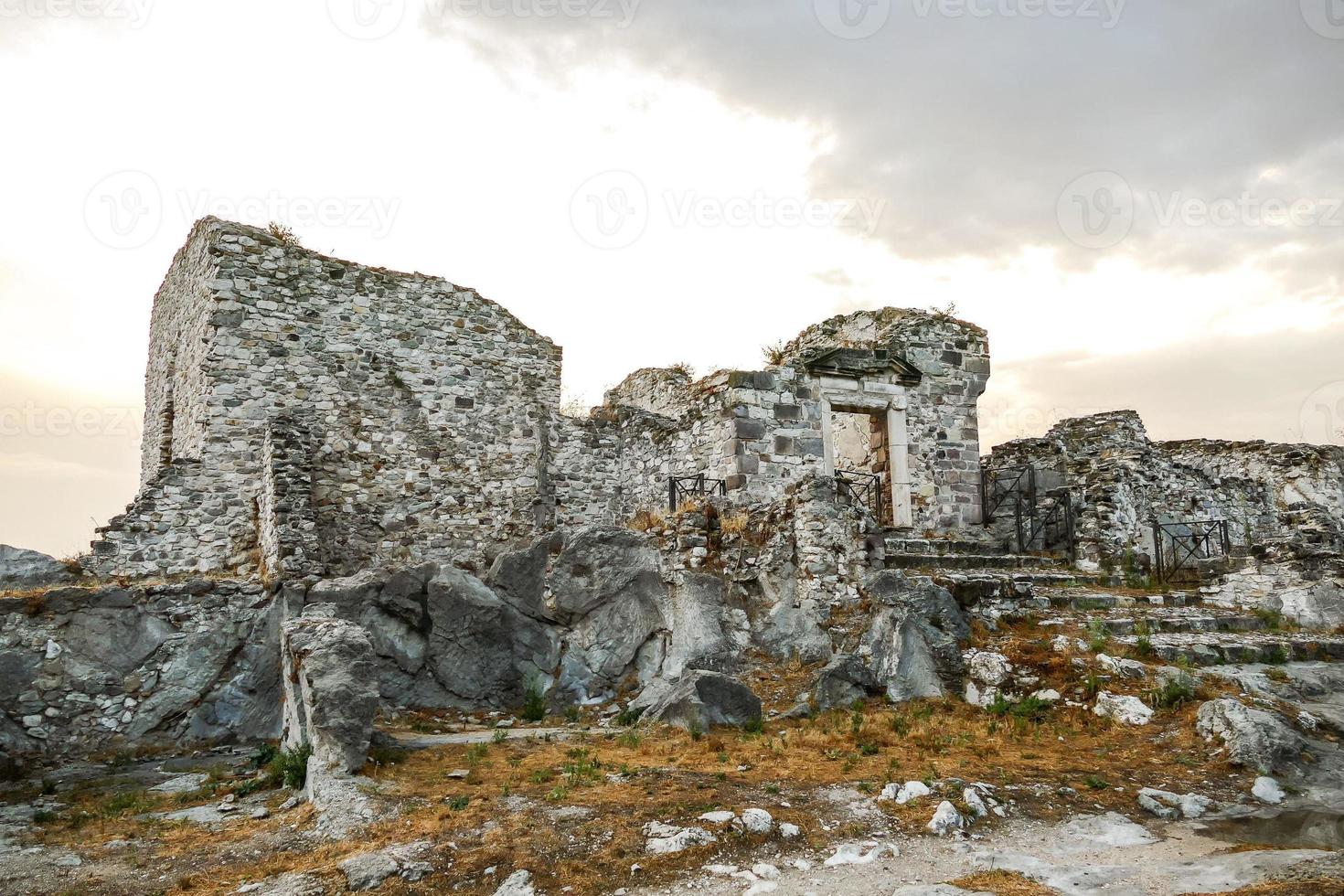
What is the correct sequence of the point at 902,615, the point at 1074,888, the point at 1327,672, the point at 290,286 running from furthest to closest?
the point at 290,286, the point at 902,615, the point at 1327,672, the point at 1074,888

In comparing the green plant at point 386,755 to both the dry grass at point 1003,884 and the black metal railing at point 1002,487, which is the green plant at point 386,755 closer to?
the dry grass at point 1003,884

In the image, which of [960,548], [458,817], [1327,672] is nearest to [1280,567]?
[1327,672]

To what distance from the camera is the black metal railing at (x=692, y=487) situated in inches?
607

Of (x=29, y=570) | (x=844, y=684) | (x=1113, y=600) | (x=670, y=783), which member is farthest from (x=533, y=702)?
(x=1113, y=600)

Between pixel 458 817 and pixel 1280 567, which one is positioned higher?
pixel 1280 567

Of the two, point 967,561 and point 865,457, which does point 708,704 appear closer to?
point 967,561

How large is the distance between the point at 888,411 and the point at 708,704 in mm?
8736

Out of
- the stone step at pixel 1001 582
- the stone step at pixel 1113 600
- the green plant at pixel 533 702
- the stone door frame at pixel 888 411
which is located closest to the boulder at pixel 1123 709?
the stone step at pixel 1001 582

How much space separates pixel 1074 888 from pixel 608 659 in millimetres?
8061

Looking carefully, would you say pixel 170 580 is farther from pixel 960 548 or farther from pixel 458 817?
pixel 960 548

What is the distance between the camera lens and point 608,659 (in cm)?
1262

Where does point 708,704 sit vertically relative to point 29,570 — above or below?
below

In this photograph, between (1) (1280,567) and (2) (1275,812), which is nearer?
(2) (1275,812)

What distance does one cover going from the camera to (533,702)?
12.1 meters
